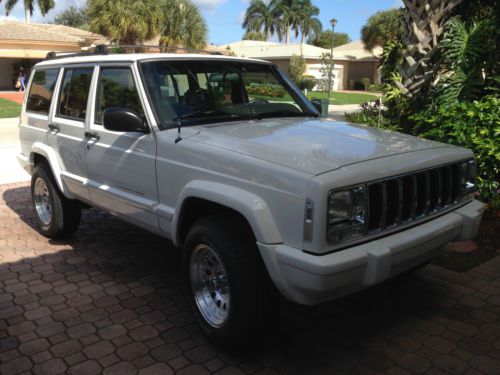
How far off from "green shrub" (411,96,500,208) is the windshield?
2299 mm

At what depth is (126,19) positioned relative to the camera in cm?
3297

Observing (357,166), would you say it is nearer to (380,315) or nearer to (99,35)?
(380,315)

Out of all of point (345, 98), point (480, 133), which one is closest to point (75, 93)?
point (480, 133)

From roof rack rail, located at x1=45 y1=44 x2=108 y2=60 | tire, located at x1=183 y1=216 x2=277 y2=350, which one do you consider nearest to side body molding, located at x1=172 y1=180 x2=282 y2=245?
tire, located at x1=183 y1=216 x2=277 y2=350

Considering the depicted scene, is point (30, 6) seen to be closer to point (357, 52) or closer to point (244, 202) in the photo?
point (357, 52)

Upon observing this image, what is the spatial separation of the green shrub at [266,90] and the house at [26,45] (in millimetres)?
31621

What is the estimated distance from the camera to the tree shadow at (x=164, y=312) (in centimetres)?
347

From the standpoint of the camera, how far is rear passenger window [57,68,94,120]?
16.1 feet

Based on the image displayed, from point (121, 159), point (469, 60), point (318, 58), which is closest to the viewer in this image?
point (121, 159)

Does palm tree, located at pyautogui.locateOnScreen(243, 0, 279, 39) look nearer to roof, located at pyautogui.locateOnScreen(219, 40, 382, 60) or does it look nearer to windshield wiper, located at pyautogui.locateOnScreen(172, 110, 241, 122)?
roof, located at pyautogui.locateOnScreen(219, 40, 382, 60)

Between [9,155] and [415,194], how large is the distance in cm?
999

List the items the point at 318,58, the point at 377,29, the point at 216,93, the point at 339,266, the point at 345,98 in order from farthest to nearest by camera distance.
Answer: the point at 377,29, the point at 318,58, the point at 345,98, the point at 216,93, the point at 339,266

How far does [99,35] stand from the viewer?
35.8 metres

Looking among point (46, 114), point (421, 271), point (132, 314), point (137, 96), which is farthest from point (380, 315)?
point (46, 114)
